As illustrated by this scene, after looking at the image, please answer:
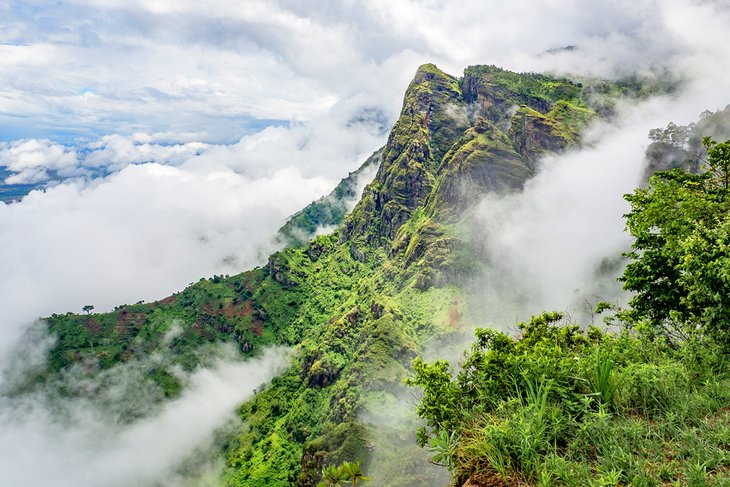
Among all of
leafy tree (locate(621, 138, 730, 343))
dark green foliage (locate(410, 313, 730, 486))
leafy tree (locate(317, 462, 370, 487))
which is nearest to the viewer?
dark green foliage (locate(410, 313, 730, 486))

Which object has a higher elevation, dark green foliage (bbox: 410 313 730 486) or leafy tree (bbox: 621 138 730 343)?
leafy tree (bbox: 621 138 730 343)

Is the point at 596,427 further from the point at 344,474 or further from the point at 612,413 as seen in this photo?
the point at 344,474

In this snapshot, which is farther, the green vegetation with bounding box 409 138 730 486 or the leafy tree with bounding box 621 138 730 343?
the leafy tree with bounding box 621 138 730 343

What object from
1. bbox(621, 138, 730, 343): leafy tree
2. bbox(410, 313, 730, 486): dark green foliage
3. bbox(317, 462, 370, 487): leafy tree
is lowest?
bbox(317, 462, 370, 487): leafy tree

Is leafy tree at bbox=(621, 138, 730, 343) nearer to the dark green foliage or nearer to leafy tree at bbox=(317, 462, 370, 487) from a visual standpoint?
the dark green foliage

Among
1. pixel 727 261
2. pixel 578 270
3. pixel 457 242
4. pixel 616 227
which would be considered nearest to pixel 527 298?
pixel 578 270

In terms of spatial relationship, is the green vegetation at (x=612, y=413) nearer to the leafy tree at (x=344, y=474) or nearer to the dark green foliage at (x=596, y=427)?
the dark green foliage at (x=596, y=427)

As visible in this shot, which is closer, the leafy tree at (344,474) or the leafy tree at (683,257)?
the leafy tree at (683,257)

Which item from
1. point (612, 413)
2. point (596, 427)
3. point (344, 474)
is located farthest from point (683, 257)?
point (344, 474)

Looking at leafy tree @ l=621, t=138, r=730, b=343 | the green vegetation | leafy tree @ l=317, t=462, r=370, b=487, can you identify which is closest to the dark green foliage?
the green vegetation

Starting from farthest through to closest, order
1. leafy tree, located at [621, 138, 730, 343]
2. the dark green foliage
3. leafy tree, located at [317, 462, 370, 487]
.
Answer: leafy tree, located at [317, 462, 370, 487] < leafy tree, located at [621, 138, 730, 343] < the dark green foliage

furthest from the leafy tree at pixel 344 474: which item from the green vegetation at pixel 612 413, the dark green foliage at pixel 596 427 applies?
the dark green foliage at pixel 596 427

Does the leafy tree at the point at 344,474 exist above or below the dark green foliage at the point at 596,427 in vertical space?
below

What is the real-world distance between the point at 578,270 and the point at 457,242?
173 ft
